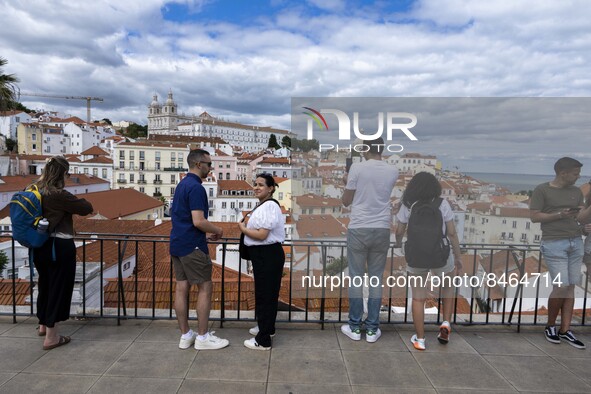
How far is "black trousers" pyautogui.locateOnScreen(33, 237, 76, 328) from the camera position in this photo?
351cm

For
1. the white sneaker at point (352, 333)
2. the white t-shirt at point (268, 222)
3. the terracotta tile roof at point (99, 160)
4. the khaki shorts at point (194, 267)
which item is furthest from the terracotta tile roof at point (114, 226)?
the terracotta tile roof at point (99, 160)

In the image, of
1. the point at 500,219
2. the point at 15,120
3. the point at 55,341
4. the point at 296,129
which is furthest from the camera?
the point at 15,120

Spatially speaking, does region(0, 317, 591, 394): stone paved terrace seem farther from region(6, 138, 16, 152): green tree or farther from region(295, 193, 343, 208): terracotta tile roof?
region(6, 138, 16, 152): green tree

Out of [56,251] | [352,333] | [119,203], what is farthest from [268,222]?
[119,203]

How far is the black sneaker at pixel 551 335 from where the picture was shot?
387 cm

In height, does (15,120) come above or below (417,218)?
above

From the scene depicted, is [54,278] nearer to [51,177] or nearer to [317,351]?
[51,177]

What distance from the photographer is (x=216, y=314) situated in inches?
172

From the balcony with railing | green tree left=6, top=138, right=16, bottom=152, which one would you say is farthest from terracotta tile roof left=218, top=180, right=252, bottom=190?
the balcony with railing

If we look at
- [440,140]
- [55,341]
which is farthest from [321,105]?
[55,341]

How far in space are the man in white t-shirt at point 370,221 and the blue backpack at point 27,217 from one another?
2.76 m

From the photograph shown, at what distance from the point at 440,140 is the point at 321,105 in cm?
122

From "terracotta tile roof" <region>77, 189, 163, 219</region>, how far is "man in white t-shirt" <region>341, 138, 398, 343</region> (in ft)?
131

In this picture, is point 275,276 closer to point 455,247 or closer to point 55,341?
point 455,247
